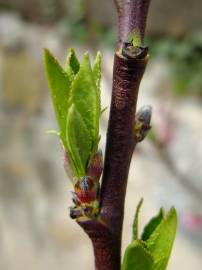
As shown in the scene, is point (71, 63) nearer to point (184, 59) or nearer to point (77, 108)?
point (77, 108)

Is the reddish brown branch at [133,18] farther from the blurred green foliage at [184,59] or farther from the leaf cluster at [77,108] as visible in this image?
the blurred green foliage at [184,59]

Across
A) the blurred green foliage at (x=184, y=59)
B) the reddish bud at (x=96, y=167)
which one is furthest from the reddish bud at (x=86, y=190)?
the blurred green foliage at (x=184, y=59)

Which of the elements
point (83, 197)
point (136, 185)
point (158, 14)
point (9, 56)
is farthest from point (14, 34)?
point (83, 197)

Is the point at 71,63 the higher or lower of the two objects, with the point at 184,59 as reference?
higher

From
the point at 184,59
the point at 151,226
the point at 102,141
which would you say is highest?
the point at 151,226

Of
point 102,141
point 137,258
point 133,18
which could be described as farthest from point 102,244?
point 102,141

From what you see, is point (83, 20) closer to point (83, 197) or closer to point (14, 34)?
point (14, 34)
